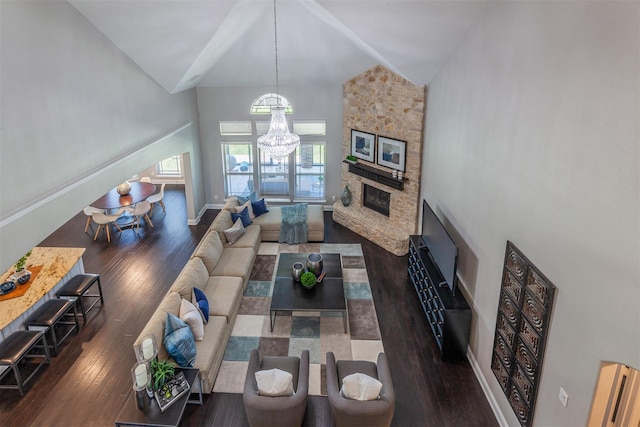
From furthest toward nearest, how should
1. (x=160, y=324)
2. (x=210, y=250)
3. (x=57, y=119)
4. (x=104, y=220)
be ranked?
(x=104, y=220) < (x=210, y=250) < (x=160, y=324) < (x=57, y=119)

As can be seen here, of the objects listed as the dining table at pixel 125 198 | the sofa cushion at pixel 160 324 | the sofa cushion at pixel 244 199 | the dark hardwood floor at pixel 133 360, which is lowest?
the dark hardwood floor at pixel 133 360

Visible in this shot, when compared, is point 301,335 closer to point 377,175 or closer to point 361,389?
point 361,389

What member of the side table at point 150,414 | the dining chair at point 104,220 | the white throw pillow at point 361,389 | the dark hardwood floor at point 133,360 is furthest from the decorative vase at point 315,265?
the dining chair at point 104,220

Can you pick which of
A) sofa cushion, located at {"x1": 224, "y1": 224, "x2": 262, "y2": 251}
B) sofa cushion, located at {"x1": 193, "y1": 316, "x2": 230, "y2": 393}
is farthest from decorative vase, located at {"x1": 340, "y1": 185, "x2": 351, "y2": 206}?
sofa cushion, located at {"x1": 193, "y1": 316, "x2": 230, "y2": 393}

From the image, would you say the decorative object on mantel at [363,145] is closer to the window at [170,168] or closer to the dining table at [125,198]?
the dining table at [125,198]

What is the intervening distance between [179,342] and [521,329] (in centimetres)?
364

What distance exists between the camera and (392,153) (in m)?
8.71

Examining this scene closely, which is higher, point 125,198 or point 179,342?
point 125,198

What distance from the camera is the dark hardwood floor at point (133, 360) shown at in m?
4.91

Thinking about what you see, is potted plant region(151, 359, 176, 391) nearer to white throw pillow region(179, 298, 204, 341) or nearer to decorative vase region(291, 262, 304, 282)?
white throw pillow region(179, 298, 204, 341)

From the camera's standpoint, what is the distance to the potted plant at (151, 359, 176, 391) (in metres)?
4.60

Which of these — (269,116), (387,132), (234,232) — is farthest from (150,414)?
(269,116)

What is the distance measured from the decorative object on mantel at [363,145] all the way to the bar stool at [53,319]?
6085 millimetres

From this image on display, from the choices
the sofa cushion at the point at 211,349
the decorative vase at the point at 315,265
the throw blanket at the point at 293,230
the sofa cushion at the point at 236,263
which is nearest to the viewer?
the sofa cushion at the point at 211,349
